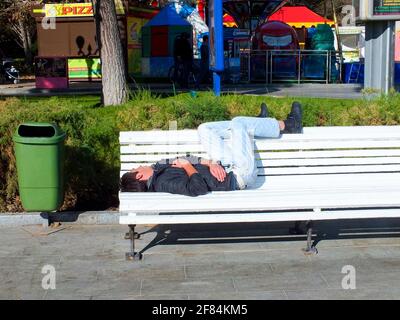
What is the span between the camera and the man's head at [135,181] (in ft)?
20.7

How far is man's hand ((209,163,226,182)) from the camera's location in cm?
634

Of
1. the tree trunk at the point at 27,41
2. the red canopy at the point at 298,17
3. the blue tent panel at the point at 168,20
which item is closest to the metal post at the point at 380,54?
the blue tent panel at the point at 168,20

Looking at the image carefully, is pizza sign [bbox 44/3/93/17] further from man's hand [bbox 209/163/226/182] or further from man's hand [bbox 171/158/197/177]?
man's hand [bbox 209/163/226/182]

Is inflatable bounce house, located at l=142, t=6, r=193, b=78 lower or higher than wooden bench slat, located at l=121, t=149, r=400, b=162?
higher

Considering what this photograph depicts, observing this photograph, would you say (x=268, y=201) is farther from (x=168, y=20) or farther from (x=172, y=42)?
(x=168, y=20)

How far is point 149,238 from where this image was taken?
6828 millimetres

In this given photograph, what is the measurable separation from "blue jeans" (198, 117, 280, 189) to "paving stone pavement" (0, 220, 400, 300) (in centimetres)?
74

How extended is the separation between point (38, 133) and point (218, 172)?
2063 millimetres

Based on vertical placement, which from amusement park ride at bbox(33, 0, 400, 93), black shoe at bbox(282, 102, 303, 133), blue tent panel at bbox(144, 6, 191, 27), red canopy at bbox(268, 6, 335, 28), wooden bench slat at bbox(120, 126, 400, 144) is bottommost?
wooden bench slat at bbox(120, 126, 400, 144)

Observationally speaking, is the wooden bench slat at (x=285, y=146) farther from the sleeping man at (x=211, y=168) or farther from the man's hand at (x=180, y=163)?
the man's hand at (x=180, y=163)

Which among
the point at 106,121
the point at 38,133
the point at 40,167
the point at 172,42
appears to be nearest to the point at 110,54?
the point at 106,121

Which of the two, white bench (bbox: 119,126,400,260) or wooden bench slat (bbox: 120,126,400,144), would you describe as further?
wooden bench slat (bbox: 120,126,400,144)

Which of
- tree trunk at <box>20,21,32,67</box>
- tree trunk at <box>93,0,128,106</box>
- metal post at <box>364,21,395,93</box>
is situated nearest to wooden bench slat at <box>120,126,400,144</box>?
metal post at <box>364,21,395,93</box>
